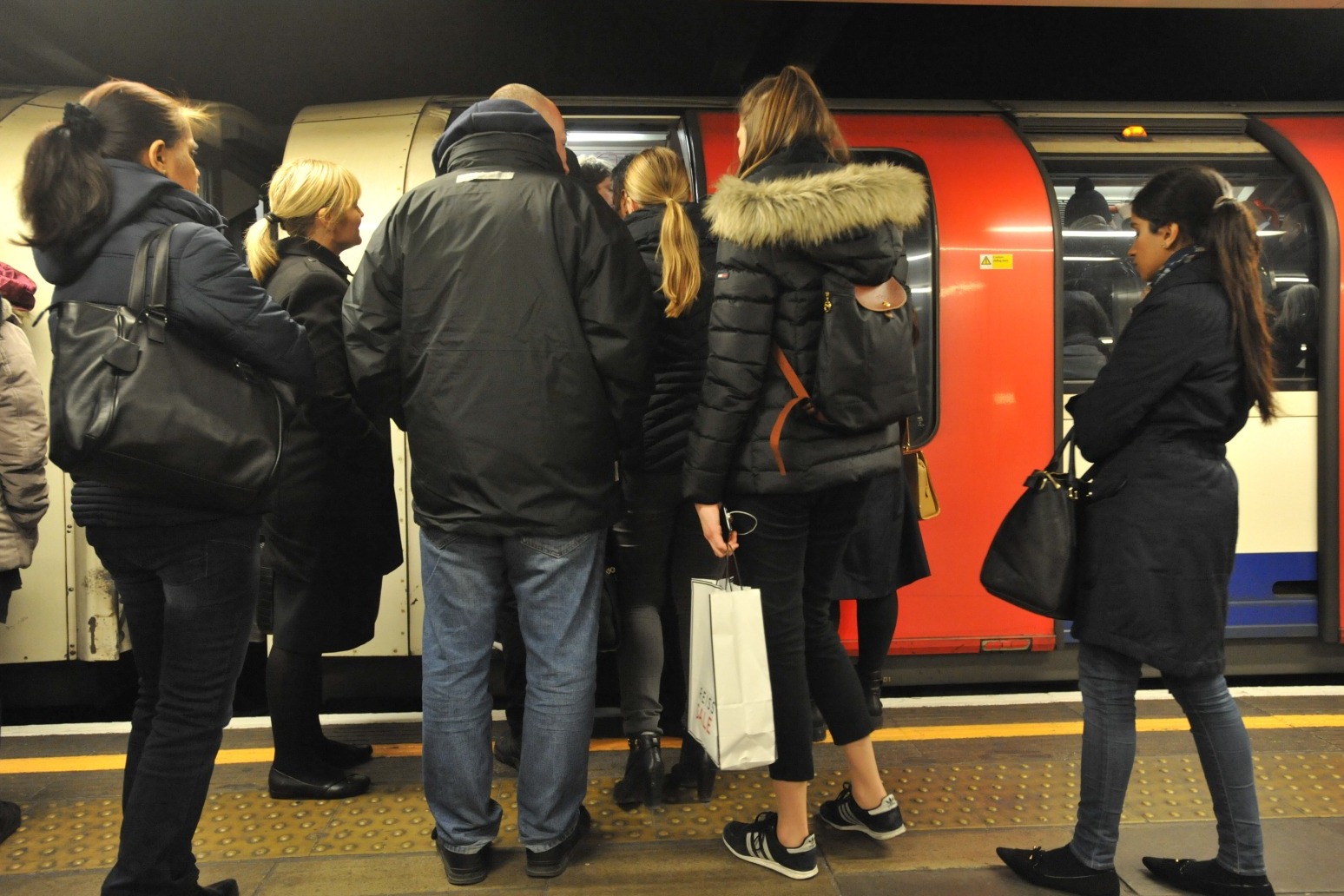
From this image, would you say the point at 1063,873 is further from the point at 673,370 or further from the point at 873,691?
the point at 673,370

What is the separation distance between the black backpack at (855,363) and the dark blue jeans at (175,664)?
1.26 metres

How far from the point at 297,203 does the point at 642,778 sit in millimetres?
1921

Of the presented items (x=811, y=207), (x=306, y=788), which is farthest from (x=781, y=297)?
(x=306, y=788)

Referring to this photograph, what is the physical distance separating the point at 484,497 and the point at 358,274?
2.06 ft

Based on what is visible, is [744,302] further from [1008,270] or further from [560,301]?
[1008,270]

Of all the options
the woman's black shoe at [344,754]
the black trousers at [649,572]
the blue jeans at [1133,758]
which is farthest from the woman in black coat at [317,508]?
the blue jeans at [1133,758]

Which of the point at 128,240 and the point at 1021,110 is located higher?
the point at 1021,110

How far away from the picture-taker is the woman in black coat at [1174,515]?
6.81 ft

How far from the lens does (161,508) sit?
193 centimetres

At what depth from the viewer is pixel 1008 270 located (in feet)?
11.8

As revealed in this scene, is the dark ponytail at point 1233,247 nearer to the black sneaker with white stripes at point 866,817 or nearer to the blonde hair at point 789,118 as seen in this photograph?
the blonde hair at point 789,118

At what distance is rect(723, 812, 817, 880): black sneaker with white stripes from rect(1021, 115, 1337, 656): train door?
2.23 m

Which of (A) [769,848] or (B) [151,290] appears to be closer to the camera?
(B) [151,290]

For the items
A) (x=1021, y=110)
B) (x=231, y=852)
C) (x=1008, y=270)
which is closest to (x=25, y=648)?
(x=231, y=852)
